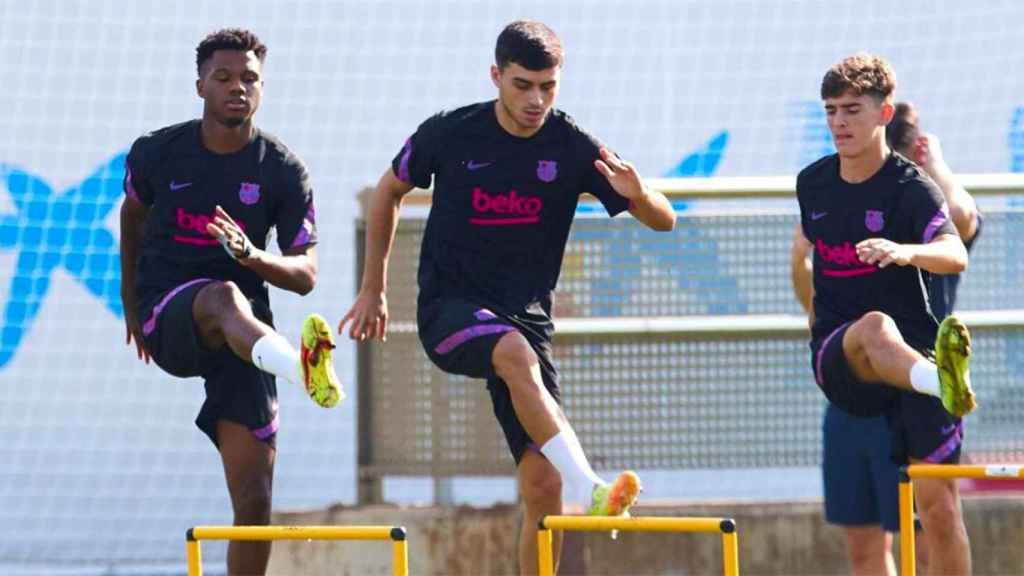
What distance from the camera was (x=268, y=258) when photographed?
6.30 m

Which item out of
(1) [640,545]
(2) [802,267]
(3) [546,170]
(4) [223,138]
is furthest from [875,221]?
(1) [640,545]

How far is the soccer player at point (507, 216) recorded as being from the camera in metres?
6.31

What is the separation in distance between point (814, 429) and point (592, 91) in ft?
6.95

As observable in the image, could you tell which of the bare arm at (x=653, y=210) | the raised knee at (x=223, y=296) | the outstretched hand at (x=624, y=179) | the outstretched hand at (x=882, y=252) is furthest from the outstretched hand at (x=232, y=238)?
the outstretched hand at (x=882, y=252)

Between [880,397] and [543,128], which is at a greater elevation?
[543,128]

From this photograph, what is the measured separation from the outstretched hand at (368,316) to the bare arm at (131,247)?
2.50 ft

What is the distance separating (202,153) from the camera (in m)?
6.66

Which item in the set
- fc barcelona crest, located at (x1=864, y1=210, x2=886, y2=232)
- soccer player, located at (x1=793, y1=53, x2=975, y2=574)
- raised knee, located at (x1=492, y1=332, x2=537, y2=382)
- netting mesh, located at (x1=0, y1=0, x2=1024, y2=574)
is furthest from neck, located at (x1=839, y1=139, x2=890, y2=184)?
netting mesh, located at (x1=0, y1=0, x2=1024, y2=574)

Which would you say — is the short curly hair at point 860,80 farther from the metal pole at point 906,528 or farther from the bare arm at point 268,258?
the bare arm at point 268,258

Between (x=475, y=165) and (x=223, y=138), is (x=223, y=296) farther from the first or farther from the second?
(x=475, y=165)

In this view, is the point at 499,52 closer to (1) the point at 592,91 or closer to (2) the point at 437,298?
(2) the point at 437,298

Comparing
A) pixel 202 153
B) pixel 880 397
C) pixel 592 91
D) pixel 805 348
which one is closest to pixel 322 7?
pixel 592 91

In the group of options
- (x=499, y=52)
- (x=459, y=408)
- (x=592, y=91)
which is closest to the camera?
(x=499, y=52)

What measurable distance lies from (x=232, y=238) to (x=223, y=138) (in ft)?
2.38
